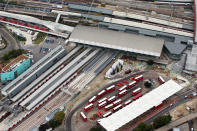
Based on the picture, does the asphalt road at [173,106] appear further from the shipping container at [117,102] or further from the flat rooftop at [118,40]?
the flat rooftop at [118,40]

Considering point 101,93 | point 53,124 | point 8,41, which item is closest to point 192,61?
point 101,93

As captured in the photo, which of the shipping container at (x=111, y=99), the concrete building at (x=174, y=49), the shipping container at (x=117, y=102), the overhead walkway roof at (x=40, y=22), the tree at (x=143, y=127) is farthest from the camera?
the overhead walkway roof at (x=40, y=22)

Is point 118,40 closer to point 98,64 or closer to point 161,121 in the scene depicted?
point 98,64

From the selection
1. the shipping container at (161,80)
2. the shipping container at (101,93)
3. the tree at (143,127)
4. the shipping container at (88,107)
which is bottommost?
the tree at (143,127)

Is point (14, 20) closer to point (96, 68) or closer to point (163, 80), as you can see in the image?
point (96, 68)

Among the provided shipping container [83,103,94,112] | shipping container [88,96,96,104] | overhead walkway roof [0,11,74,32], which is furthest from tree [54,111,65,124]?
overhead walkway roof [0,11,74,32]

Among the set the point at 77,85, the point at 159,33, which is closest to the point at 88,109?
the point at 77,85

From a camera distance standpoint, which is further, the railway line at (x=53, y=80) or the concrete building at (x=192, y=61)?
the concrete building at (x=192, y=61)

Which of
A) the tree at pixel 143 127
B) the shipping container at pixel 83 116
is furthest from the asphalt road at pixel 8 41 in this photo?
the tree at pixel 143 127
